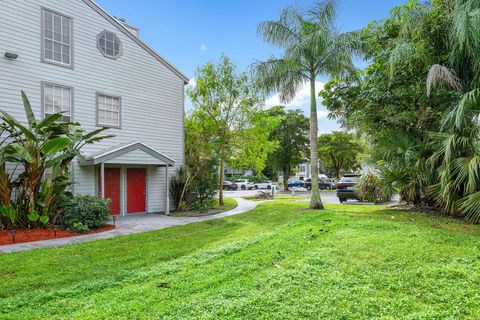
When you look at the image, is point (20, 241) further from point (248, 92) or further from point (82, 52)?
point (248, 92)

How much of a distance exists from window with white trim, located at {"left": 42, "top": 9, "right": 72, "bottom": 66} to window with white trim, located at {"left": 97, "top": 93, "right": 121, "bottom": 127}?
170 cm

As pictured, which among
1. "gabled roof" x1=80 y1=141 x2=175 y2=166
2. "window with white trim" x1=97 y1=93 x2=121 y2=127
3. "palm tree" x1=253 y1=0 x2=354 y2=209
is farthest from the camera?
"window with white trim" x1=97 y1=93 x2=121 y2=127

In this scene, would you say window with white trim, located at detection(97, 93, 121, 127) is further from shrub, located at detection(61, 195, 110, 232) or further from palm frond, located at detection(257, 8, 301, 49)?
palm frond, located at detection(257, 8, 301, 49)

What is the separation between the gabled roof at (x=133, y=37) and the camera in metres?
12.0

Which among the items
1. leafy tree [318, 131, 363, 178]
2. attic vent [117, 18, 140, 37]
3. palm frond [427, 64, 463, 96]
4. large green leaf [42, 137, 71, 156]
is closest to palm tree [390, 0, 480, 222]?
palm frond [427, 64, 463, 96]

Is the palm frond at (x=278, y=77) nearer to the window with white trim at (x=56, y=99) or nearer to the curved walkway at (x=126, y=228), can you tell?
the curved walkway at (x=126, y=228)

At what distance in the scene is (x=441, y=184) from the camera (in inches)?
349

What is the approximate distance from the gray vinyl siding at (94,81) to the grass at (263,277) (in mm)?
5856

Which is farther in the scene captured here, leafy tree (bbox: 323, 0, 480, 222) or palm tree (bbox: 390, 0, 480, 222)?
leafy tree (bbox: 323, 0, 480, 222)

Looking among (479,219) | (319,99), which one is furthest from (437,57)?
(479,219)

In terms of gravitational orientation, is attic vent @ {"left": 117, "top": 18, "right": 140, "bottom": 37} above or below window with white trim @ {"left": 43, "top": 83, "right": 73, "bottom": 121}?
above

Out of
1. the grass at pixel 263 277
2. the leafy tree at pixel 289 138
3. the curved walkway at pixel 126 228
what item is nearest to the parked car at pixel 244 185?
the leafy tree at pixel 289 138

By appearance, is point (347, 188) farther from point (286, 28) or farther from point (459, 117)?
point (459, 117)

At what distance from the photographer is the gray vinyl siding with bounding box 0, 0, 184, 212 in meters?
9.98
